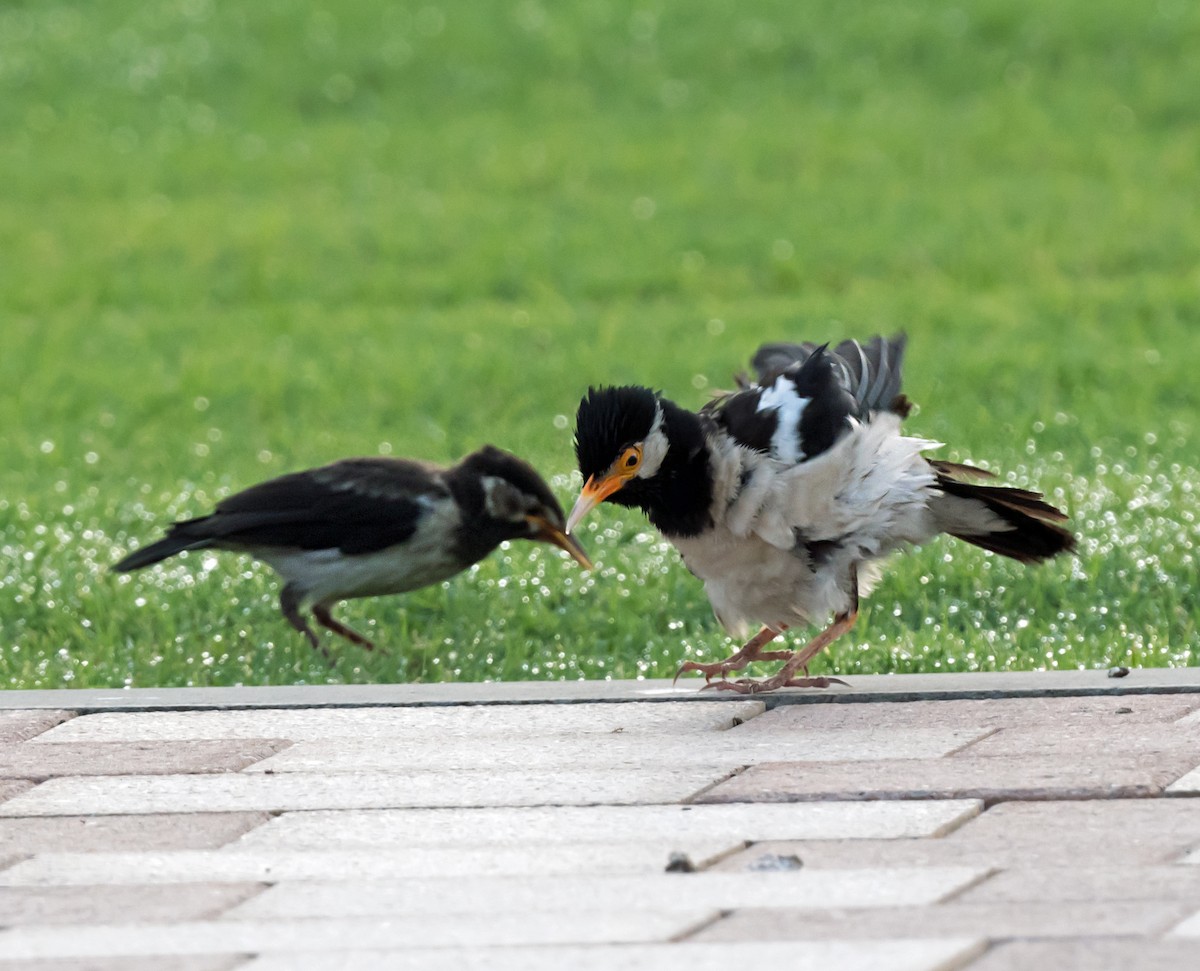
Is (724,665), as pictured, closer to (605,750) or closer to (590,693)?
(590,693)

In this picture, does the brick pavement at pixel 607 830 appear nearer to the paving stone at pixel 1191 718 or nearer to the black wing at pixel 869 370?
the paving stone at pixel 1191 718

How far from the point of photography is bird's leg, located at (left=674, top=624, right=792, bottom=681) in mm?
6145

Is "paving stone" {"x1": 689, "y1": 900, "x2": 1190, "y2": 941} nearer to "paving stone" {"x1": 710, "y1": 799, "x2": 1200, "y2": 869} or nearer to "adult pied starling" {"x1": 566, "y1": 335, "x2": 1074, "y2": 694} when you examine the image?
"paving stone" {"x1": 710, "y1": 799, "x2": 1200, "y2": 869}

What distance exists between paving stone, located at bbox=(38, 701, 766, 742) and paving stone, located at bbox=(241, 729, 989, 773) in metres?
0.10

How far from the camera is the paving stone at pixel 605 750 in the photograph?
5.01 meters

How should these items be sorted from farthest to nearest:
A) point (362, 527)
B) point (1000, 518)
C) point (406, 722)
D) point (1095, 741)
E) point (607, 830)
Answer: point (362, 527)
point (1000, 518)
point (406, 722)
point (1095, 741)
point (607, 830)

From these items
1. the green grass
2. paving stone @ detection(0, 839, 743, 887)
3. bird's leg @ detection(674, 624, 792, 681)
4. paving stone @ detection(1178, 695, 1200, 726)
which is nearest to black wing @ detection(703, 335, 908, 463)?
bird's leg @ detection(674, 624, 792, 681)

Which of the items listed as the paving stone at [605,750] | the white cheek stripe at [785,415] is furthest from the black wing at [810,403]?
the paving stone at [605,750]

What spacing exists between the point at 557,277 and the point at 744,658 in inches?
425

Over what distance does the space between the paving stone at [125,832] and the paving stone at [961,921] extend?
1.35 metres

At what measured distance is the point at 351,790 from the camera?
4809mm

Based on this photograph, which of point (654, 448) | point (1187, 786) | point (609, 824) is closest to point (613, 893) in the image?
point (609, 824)

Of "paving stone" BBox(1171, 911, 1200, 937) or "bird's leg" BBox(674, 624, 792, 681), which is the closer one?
"paving stone" BBox(1171, 911, 1200, 937)

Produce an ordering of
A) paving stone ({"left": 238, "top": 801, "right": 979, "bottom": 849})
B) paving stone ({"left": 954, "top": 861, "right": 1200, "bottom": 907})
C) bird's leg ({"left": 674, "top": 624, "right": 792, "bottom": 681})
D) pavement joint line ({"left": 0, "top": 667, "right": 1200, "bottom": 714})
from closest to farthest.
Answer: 1. paving stone ({"left": 954, "top": 861, "right": 1200, "bottom": 907})
2. paving stone ({"left": 238, "top": 801, "right": 979, "bottom": 849})
3. pavement joint line ({"left": 0, "top": 667, "right": 1200, "bottom": 714})
4. bird's leg ({"left": 674, "top": 624, "right": 792, "bottom": 681})
